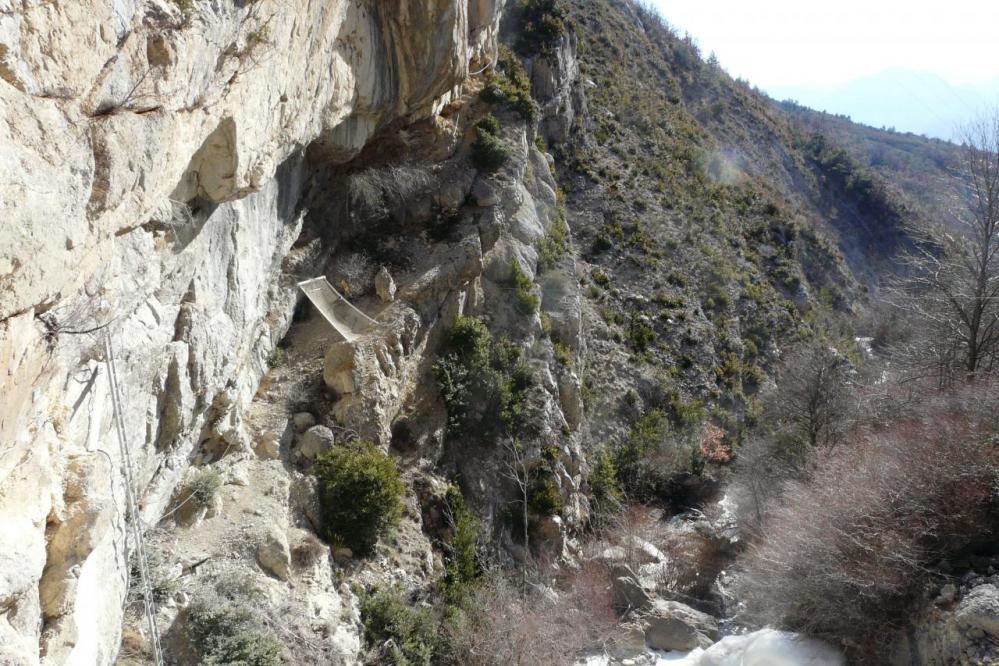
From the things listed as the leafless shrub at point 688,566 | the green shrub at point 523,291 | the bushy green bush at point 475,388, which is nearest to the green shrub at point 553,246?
the green shrub at point 523,291

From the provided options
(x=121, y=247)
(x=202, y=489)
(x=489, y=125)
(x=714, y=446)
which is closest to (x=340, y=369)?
(x=202, y=489)

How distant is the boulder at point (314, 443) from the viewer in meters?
12.3

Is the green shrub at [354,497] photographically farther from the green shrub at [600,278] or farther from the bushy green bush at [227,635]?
the green shrub at [600,278]

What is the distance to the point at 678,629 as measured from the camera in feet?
48.5

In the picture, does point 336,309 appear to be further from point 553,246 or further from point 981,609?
point 981,609

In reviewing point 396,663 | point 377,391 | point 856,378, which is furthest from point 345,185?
point 856,378

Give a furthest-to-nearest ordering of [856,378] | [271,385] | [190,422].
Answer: [856,378]
[271,385]
[190,422]

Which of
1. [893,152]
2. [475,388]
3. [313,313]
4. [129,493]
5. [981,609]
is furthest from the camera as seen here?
[893,152]

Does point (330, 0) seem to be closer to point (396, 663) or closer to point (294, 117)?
point (294, 117)

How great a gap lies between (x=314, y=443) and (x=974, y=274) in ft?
49.0

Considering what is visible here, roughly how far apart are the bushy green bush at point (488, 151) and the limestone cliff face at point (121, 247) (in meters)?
7.28

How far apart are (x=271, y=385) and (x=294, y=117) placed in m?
5.52

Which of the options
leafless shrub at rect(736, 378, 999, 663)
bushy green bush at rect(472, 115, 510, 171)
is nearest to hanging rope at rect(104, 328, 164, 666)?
leafless shrub at rect(736, 378, 999, 663)

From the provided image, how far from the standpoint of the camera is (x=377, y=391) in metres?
13.6
